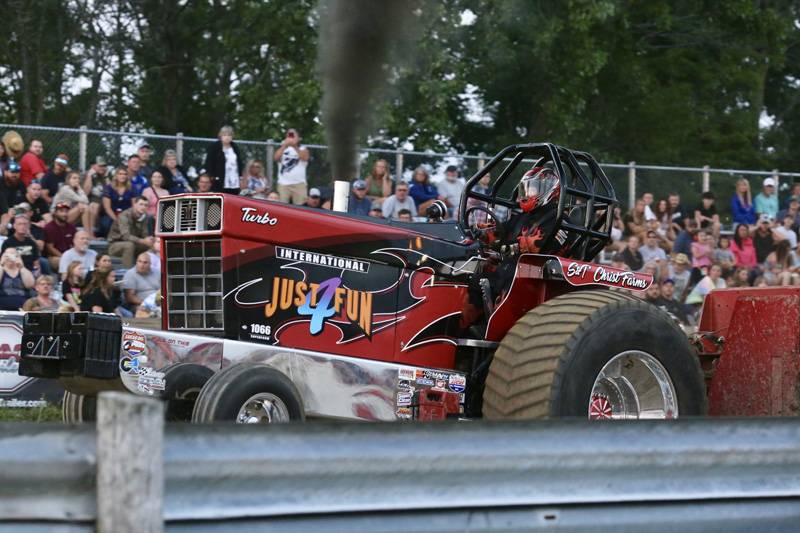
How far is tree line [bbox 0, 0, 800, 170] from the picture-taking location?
22422 millimetres

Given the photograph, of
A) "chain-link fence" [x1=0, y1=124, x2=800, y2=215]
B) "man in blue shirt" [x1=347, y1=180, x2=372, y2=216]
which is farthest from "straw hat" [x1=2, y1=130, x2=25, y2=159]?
"man in blue shirt" [x1=347, y1=180, x2=372, y2=216]

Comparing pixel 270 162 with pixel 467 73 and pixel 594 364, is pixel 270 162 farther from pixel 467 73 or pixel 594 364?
pixel 467 73

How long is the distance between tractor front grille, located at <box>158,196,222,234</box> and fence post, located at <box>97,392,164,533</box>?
333cm

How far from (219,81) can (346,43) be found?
17929 mm

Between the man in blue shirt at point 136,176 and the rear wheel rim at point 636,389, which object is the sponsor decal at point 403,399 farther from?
the man in blue shirt at point 136,176

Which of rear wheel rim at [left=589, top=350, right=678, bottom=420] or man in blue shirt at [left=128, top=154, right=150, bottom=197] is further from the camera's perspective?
man in blue shirt at [left=128, top=154, right=150, bottom=197]

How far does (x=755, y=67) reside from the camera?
30.3m

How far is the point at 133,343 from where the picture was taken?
5949 mm

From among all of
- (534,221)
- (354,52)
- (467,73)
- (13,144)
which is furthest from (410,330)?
(467,73)

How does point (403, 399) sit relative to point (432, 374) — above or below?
below

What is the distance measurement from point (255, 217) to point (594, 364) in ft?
6.12

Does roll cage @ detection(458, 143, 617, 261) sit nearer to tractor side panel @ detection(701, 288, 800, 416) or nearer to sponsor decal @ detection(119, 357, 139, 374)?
tractor side panel @ detection(701, 288, 800, 416)

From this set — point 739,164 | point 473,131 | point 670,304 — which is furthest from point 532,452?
point 739,164

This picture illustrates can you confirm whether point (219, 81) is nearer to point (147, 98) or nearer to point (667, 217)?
point (147, 98)
